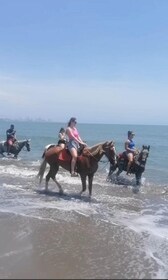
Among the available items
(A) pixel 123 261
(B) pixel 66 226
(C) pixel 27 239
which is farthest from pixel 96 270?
(B) pixel 66 226

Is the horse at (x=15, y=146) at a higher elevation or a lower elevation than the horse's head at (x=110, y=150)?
lower

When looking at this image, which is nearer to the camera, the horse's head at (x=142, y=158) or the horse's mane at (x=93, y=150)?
the horse's mane at (x=93, y=150)

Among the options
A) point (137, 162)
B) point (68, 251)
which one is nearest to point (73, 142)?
point (137, 162)

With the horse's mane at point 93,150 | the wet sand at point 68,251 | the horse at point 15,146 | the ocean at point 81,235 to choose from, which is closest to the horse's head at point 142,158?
the ocean at point 81,235

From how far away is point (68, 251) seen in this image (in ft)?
25.7

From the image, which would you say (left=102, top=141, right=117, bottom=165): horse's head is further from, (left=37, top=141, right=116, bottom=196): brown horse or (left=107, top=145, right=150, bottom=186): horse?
(left=107, top=145, right=150, bottom=186): horse

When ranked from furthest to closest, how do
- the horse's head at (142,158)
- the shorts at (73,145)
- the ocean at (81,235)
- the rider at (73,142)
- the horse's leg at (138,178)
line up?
the horse's leg at (138,178), the horse's head at (142,158), the shorts at (73,145), the rider at (73,142), the ocean at (81,235)

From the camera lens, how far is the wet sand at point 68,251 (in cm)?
678

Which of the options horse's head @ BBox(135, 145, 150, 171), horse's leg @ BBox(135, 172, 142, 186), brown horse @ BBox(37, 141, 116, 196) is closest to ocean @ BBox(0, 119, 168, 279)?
brown horse @ BBox(37, 141, 116, 196)

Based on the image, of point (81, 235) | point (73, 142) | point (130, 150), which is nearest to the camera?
point (81, 235)

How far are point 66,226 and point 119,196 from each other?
557 cm

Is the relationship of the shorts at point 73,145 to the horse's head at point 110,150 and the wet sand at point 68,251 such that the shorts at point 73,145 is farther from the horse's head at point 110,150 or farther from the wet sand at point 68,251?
the wet sand at point 68,251

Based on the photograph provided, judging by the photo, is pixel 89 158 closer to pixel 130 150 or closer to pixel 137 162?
pixel 137 162

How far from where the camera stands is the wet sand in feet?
22.2
